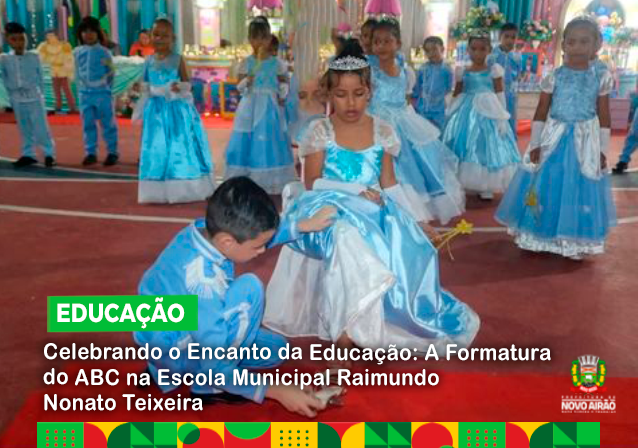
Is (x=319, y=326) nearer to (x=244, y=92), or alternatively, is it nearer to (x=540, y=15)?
(x=244, y=92)

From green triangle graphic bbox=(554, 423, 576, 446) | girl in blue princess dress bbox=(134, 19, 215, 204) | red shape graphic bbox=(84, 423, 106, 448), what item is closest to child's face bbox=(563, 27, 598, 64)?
green triangle graphic bbox=(554, 423, 576, 446)

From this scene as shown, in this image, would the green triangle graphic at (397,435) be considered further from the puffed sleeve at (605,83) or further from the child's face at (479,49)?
the child's face at (479,49)

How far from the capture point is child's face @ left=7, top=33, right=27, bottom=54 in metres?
7.64

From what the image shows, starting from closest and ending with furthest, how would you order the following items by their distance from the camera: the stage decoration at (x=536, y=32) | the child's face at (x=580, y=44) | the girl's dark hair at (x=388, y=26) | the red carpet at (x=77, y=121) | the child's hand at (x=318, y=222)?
the child's hand at (x=318, y=222), the child's face at (x=580, y=44), the girl's dark hair at (x=388, y=26), the red carpet at (x=77, y=121), the stage decoration at (x=536, y=32)

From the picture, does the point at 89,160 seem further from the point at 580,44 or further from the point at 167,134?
the point at 580,44

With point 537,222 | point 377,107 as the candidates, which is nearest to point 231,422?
point 537,222

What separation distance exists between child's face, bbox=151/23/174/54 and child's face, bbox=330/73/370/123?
3411mm

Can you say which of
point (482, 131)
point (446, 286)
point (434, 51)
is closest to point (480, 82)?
point (482, 131)

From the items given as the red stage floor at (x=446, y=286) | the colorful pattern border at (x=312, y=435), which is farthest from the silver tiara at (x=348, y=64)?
the colorful pattern border at (x=312, y=435)

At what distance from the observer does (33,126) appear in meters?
8.20

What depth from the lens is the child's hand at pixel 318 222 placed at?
116 inches

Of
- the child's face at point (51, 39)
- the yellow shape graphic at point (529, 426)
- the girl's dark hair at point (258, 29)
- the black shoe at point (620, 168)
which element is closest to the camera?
the yellow shape graphic at point (529, 426)

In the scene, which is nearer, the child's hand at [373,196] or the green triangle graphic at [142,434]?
the green triangle graphic at [142,434]

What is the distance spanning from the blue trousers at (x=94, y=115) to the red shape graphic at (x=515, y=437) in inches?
271
